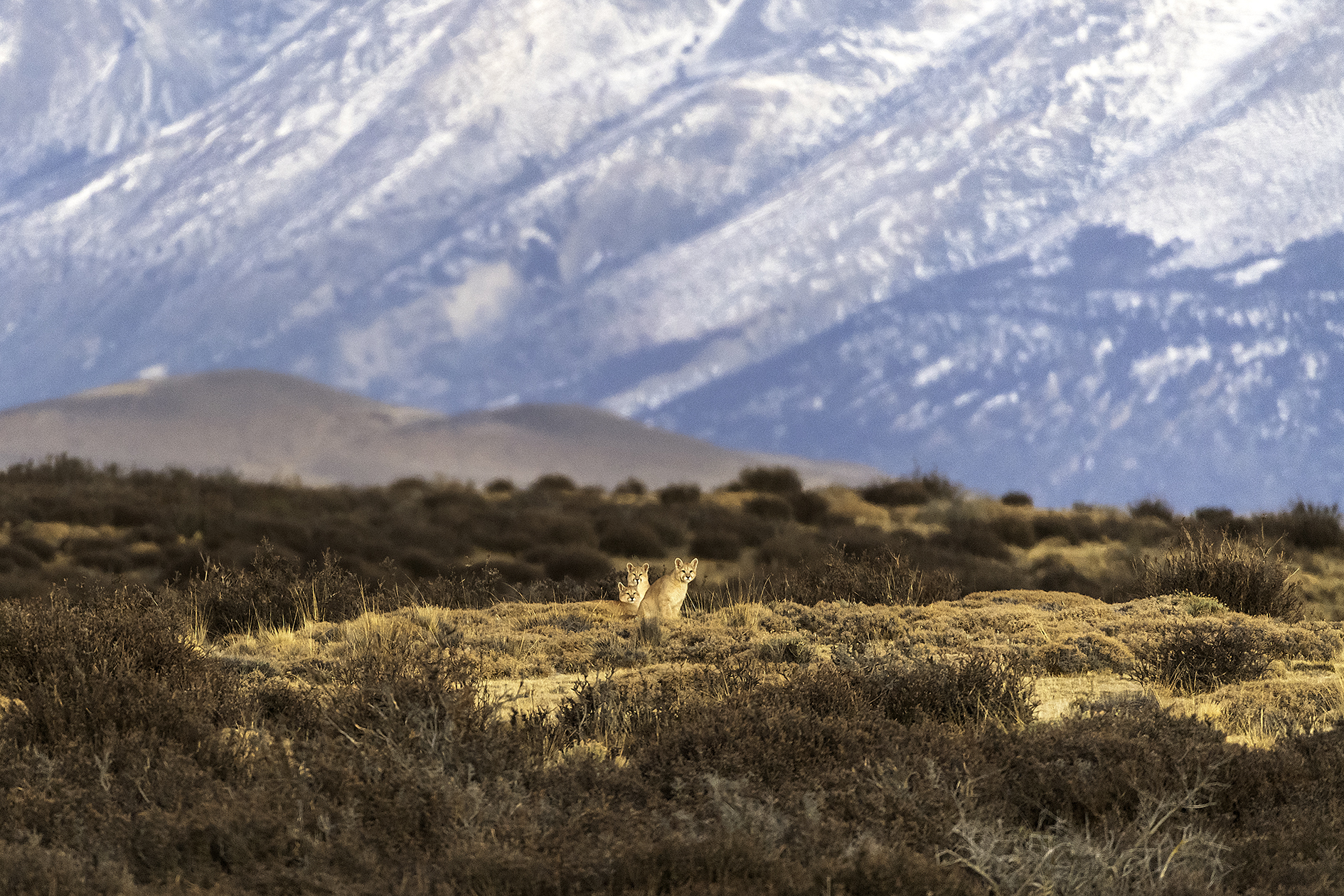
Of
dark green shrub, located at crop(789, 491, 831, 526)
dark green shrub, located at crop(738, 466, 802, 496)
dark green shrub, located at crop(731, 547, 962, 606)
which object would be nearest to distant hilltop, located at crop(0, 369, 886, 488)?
dark green shrub, located at crop(738, 466, 802, 496)

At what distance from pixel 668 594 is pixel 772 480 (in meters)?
30.4

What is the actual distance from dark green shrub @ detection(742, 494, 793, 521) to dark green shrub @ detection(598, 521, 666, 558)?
18.5 feet

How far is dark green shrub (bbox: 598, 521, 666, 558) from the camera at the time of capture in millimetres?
32438

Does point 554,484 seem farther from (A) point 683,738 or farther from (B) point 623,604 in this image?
(A) point 683,738

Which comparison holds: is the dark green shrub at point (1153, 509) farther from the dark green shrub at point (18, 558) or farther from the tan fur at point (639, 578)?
the tan fur at point (639, 578)

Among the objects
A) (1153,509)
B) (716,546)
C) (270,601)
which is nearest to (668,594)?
(270,601)

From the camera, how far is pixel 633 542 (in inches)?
1288

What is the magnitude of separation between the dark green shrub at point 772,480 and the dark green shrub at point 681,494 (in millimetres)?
1898

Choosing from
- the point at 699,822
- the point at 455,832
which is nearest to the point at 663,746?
the point at 699,822

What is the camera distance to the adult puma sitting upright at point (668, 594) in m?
12.6

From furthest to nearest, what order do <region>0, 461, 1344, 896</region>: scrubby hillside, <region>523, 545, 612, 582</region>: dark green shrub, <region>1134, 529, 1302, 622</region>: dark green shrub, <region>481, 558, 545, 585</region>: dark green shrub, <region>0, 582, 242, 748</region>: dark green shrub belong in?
<region>523, 545, 612, 582</region>: dark green shrub < <region>481, 558, 545, 585</region>: dark green shrub < <region>1134, 529, 1302, 622</region>: dark green shrub < <region>0, 582, 242, 748</region>: dark green shrub < <region>0, 461, 1344, 896</region>: scrubby hillside

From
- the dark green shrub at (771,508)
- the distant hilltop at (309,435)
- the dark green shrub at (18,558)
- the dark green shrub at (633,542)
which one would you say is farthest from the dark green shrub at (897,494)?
the distant hilltop at (309,435)

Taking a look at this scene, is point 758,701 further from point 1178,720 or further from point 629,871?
point 629,871

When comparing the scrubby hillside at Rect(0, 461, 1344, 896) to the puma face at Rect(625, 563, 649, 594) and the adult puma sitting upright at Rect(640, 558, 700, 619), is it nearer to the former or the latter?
the adult puma sitting upright at Rect(640, 558, 700, 619)
